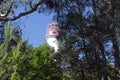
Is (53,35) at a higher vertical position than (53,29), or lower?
lower

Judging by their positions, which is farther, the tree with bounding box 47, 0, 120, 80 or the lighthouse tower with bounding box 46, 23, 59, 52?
the lighthouse tower with bounding box 46, 23, 59, 52

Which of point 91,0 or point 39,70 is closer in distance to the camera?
point 91,0

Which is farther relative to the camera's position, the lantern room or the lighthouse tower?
the lighthouse tower

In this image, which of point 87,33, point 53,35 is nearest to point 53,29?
point 53,35

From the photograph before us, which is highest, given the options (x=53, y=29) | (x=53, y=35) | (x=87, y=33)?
(x=53, y=29)

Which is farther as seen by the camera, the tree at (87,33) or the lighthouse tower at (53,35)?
the lighthouse tower at (53,35)

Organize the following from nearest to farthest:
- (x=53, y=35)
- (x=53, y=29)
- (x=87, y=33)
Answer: (x=87, y=33), (x=53, y=29), (x=53, y=35)

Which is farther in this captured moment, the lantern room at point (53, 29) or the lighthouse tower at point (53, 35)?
the lighthouse tower at point (53, 35)

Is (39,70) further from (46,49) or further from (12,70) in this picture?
(12,70)

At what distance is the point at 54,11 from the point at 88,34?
7.81 feet

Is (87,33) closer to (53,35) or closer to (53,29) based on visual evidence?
(53,29)

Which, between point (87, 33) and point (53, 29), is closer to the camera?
point (87, 33)

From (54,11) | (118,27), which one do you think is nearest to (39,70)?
(54,11)

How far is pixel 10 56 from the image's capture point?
251 inches
